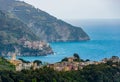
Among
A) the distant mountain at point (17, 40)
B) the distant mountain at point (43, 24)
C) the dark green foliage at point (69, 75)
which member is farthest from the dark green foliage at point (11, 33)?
the dark green foliage at point (69, 75)

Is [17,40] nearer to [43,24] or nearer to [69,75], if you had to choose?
[43,24]

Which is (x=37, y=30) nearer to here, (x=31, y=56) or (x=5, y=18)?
(x=5, y=18)

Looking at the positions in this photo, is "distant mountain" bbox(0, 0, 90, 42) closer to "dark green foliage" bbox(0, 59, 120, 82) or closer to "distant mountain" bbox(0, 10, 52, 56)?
"distant mountain" bbox(0, 10, 52, 56)

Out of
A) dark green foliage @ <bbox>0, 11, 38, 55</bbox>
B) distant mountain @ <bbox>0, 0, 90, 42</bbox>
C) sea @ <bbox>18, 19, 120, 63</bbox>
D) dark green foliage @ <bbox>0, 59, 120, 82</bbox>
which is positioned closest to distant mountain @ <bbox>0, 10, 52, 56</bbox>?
dark green foliage @ <bbox>0, 11, 38, 55</bbox>

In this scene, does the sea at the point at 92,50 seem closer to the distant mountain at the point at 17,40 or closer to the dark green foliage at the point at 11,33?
the distant mountain at the point at 17,40

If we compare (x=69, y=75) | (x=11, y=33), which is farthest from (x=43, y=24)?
(x=69, y=75)

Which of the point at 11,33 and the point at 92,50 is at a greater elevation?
the point at 11,33
